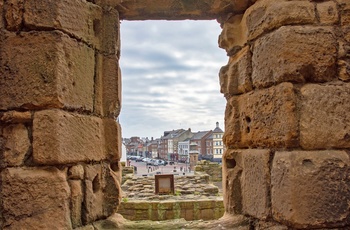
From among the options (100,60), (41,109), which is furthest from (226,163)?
(41,109)

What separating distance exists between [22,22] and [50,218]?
1191mm

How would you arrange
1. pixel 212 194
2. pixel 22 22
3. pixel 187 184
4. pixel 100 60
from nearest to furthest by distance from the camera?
pixel 22 22 → pixel 100 60 → pixel 212 194 → pixel 187 184

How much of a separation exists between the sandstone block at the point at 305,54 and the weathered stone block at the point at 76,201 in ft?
4.54

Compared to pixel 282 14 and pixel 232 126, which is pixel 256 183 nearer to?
pixel 232 126

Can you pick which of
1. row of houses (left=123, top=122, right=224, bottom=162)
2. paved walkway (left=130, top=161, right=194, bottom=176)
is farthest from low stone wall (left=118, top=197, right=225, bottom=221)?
row of houses (left=123, top=122, right=224, bottom=162)

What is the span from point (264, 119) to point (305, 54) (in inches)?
17.9

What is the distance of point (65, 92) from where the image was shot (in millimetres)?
2160

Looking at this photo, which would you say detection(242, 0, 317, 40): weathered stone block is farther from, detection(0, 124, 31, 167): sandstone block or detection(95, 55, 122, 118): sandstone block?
detection(0, 124, 31, 167): sandstone block

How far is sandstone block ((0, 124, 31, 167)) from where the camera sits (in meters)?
2.09

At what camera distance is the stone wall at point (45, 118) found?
2045mm

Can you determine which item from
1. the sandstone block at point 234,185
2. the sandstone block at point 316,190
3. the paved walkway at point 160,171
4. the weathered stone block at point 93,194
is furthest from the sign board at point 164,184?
the sandstone block at point 316,190

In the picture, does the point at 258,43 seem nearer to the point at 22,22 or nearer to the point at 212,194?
the point at 22,22

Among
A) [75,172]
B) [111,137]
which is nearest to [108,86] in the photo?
[111,137]

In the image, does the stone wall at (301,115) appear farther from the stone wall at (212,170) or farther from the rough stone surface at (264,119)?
the stone wall at (212,170)
